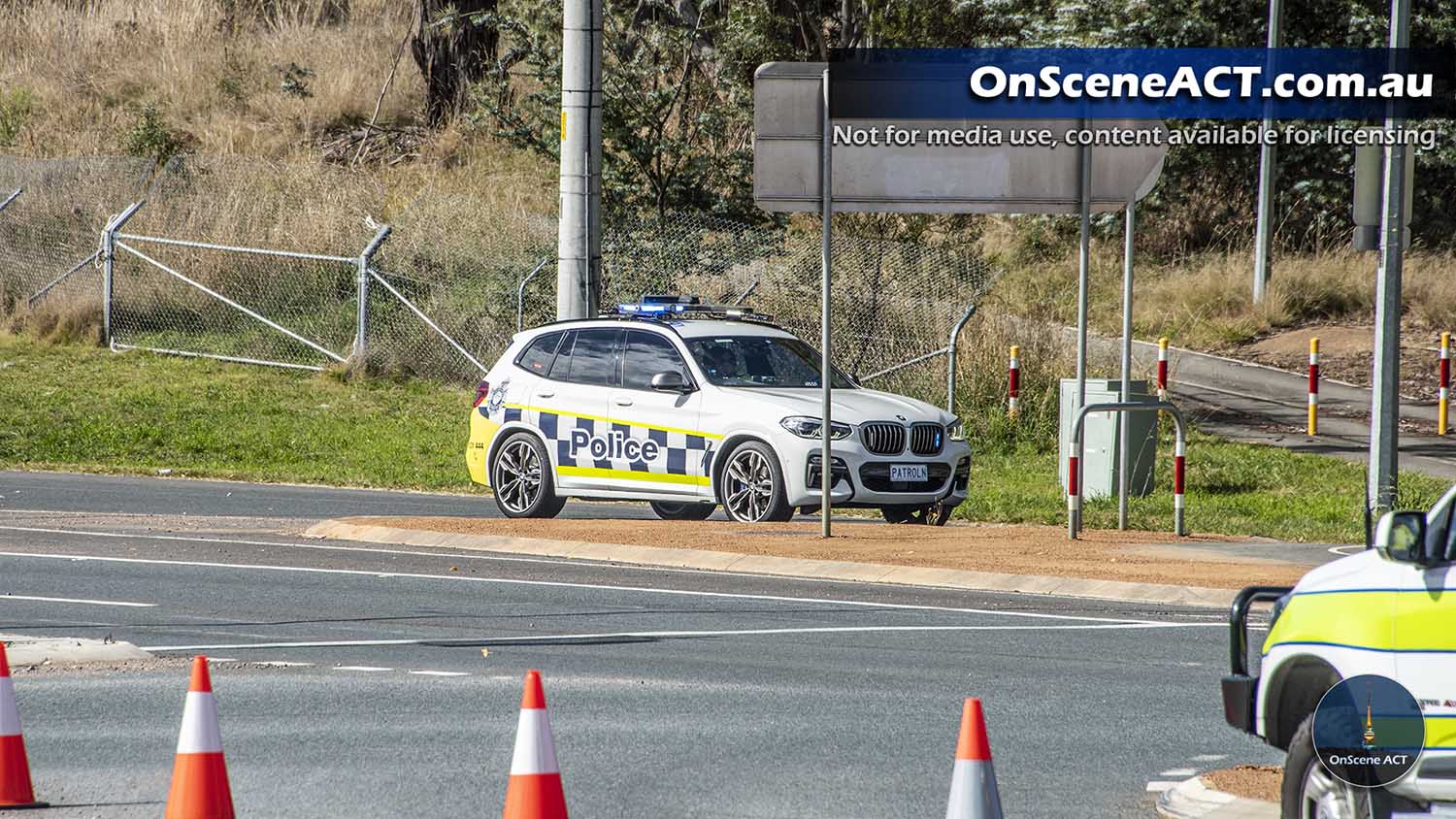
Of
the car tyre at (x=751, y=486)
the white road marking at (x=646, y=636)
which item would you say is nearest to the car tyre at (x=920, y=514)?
the car tyre at (x=751, y=486)

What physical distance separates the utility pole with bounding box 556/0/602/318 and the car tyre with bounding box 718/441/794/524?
409 centimetres

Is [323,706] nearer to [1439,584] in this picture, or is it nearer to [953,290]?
[1439,584]

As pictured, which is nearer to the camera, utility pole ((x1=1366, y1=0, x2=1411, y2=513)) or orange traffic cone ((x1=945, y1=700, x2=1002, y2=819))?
orange traffic cone ((x1=945, y1=700, x2=1002, y2=819))

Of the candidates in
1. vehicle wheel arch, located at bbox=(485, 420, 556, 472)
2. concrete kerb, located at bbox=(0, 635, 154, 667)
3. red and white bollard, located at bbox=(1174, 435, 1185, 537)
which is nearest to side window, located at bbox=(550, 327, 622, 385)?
vehicle wheel arch, located at bbox=(485, 420, 556, 472)

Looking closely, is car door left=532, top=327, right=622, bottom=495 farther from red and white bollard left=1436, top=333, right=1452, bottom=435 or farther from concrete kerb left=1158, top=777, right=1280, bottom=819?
red and white bollard left=1436, top=333, right=1452, bottom=435

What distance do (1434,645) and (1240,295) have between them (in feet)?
89.5

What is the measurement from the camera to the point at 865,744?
7699 mm

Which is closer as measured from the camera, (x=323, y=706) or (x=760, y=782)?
(x=760, y=782)

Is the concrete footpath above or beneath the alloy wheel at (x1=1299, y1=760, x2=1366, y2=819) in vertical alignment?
above

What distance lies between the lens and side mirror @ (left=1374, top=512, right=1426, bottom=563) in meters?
4.96

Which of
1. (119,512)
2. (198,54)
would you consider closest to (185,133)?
(198,54)

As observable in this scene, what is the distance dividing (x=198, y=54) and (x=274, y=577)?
114ft

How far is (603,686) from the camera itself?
8.96 metres

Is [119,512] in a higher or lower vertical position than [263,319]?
lower
